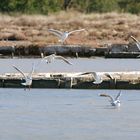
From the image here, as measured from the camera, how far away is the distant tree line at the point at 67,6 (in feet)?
168

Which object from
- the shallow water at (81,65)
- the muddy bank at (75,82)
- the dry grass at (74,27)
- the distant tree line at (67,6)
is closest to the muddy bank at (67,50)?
the shallow water at (81,65)

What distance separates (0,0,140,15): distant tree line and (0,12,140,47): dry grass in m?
3.09

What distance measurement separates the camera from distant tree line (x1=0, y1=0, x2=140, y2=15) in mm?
51094

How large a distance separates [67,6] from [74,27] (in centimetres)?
1388

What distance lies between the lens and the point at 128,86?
20.2 m
